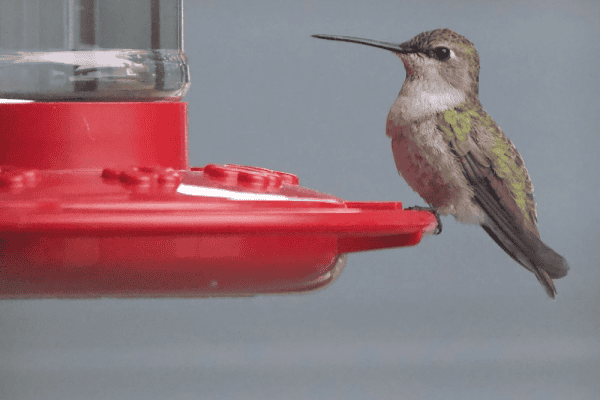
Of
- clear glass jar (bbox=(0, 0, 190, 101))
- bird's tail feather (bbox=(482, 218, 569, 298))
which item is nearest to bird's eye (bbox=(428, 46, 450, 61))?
bird's tail feather (bbox=(482, 218, 569, 298))

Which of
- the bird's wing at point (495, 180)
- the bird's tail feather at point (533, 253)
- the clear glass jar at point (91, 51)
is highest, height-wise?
the clear glass jar at point (91, 51)

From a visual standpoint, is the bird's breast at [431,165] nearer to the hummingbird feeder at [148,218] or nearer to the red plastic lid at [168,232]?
the hummingbird feeder at [148,218]

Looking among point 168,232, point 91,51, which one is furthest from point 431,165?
point 168,232

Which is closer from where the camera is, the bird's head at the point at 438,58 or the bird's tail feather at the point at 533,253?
the bird's tail feather at the point at 533,253

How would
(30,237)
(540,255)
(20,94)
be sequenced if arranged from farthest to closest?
(540,255), (20,94), (30,237)

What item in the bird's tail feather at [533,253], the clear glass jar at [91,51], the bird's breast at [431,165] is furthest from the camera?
the bird's breast at [431,165]

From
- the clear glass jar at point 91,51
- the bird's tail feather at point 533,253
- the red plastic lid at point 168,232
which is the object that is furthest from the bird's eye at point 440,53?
the red plastic lid at point 168,232

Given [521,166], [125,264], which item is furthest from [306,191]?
[521,166]

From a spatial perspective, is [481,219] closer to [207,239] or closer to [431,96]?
[431,96]

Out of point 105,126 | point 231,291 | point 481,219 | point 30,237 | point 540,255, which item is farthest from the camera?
point 481,219
